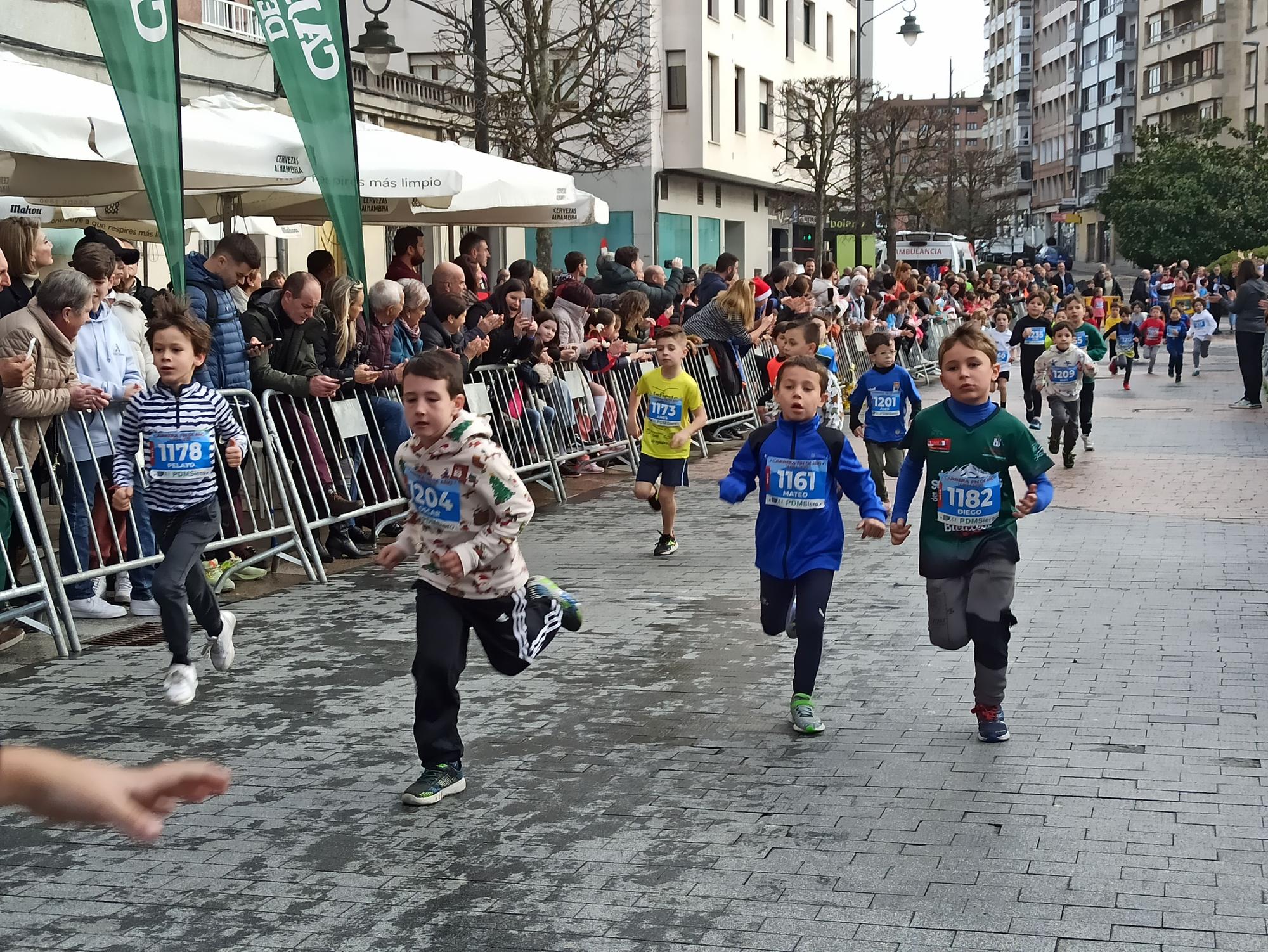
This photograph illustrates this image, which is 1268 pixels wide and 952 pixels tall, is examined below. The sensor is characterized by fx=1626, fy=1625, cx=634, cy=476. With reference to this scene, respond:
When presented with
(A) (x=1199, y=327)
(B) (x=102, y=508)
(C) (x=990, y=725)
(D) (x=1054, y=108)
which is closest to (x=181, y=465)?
(B) (x=102, y=508)

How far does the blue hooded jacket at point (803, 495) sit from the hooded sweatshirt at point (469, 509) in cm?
127

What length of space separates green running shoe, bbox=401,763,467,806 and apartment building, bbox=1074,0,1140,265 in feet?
319

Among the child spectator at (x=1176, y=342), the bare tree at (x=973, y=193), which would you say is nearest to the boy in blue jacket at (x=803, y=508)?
the child spectator at (x=1176, y=342)

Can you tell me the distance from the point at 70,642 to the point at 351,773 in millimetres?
2804

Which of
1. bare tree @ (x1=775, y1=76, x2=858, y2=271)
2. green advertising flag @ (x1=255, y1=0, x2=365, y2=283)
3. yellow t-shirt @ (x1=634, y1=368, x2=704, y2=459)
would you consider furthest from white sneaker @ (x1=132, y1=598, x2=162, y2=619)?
bare tree @ (x1=775, y1=76, x2=858, y2=271)

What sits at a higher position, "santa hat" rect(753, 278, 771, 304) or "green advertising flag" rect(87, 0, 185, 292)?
"green advertising flag" rect(87, 0, 185, 292)

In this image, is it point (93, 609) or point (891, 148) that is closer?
point (93, 609)

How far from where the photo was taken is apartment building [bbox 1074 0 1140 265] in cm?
10300

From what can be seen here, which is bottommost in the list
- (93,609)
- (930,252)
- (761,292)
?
(930,252)

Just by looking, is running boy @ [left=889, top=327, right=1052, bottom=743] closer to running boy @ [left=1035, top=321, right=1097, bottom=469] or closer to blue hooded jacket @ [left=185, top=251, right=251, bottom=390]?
blue hooded jacket @ [left=185, top=251, right=251, bottom=390]

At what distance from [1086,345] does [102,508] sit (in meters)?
10.6

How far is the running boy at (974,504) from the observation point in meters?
6.34

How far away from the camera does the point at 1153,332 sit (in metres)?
28.3

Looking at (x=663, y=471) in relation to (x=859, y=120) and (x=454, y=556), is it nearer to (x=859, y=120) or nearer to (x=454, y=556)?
(x=454, y=556)
